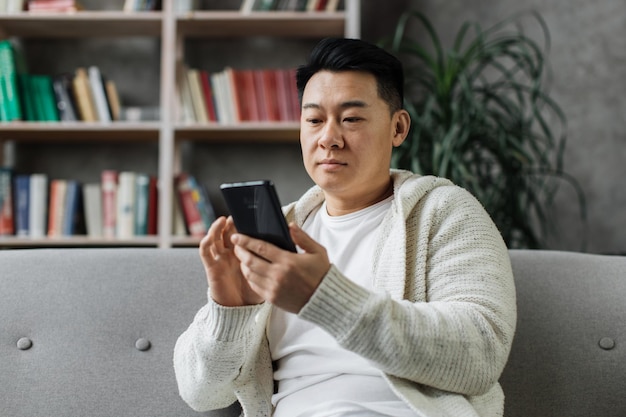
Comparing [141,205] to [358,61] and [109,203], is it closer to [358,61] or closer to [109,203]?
[109,203]

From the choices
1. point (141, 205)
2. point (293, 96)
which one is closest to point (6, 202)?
point (141, 205)

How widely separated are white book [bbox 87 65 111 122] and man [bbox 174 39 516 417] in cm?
164

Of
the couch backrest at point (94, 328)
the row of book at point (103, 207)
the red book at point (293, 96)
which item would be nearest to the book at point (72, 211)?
the row of book at point (103, 207)

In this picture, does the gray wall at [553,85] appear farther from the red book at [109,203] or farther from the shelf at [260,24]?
the red book at [109,203]

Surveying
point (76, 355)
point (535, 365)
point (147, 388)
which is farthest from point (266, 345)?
point (535, 365)

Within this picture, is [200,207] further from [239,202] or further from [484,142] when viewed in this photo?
[239,202]

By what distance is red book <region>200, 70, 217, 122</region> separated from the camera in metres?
2.85

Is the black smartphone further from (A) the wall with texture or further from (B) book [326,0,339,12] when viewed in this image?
(A) the wall with texture

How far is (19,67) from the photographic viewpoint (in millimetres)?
2916

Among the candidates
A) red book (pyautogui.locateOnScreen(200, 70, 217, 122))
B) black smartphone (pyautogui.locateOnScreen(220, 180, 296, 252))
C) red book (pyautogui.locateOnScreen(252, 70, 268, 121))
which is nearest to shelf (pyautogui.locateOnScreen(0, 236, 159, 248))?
red book (pyautogui.locateOnScreen(200, 70, 217, 122))

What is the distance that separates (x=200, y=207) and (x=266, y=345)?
1582mm

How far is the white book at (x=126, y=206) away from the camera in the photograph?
9.29 feet

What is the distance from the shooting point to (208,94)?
2854 millimetres

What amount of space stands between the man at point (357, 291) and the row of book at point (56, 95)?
1665 millimetres
